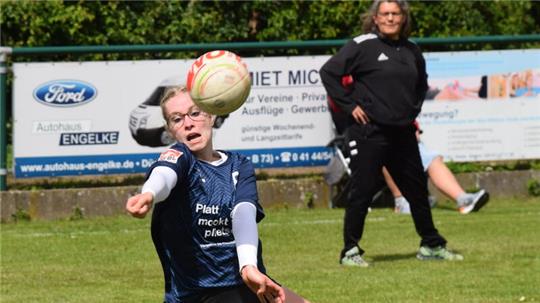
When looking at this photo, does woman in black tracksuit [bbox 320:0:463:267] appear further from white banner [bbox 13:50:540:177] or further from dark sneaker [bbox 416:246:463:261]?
white banner [bbox 13:50:540:177]

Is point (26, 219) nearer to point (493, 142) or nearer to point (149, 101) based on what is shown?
point (149, 101)

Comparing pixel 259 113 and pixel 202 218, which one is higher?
pixel 259 113

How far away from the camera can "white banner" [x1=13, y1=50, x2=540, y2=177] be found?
44.2ft

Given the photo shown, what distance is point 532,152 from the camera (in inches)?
600

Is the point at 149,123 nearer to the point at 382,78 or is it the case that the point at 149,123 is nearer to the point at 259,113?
the point at 259,113

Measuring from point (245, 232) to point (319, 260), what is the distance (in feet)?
16.7

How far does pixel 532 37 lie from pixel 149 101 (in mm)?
4677

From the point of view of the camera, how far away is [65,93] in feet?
44.2

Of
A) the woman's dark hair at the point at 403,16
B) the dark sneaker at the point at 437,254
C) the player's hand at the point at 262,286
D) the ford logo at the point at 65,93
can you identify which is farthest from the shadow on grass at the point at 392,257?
the player's hand at the point at 262,286

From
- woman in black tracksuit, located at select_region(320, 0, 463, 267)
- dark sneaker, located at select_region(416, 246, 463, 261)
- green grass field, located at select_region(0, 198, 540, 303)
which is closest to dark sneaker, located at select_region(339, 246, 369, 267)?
woman in black tracksuit, located at select_region(320, 0, 463, 267)

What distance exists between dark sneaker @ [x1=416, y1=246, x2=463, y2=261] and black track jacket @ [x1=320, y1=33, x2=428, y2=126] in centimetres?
108

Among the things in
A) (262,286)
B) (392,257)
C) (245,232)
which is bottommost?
(392,257)

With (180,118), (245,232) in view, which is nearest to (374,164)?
(180,118)

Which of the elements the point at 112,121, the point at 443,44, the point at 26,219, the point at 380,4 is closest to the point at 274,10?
the point at 443,44
